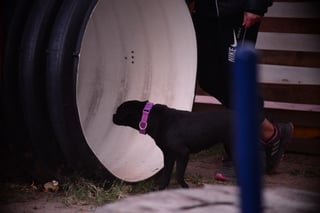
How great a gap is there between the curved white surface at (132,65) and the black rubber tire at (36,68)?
81 cm

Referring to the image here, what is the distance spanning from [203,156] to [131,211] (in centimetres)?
442

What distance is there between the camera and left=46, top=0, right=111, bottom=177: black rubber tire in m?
3.70

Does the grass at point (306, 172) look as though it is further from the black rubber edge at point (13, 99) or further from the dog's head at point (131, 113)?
the black rubber edge at point (13, 99)

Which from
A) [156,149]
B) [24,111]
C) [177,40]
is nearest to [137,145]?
[156,149]

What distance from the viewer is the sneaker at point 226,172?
16.0 ft

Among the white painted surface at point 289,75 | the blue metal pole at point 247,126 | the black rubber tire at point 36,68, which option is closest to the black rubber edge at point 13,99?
the black rubber tire at point 36,68

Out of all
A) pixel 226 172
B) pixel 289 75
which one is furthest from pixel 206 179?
pixel 289 75

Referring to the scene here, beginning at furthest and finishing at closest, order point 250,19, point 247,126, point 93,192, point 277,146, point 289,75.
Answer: point 289,75 → point 277,146 → point 250,19 → point 93,192 → point 247,126

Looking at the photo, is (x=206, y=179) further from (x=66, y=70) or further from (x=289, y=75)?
(x=66, y=70)

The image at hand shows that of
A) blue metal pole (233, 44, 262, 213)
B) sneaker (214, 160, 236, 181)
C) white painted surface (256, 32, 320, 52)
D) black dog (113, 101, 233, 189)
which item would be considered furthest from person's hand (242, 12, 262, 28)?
blue metal pole (233, 44, 262, 213)

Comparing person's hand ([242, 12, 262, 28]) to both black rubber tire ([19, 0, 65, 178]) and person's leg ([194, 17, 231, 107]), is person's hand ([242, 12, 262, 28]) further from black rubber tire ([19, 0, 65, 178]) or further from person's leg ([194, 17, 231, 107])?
black rubber tire ([19, 0, 65, 178])

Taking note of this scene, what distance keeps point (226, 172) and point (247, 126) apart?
411cm

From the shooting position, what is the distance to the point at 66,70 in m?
3.69

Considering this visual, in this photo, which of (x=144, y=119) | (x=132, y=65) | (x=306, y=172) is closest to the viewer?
(x=144, y=119)
